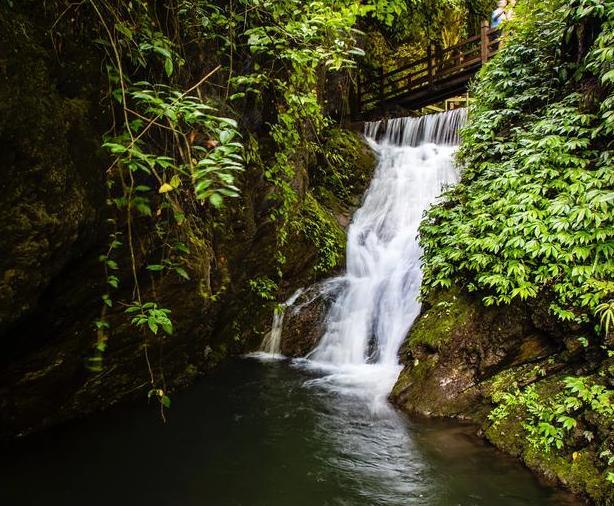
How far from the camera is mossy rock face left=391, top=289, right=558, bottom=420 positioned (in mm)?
5113

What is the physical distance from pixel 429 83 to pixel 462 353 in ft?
39.3

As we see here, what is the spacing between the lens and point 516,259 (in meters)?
4.91

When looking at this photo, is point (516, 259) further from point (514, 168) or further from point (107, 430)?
point (107, 430)

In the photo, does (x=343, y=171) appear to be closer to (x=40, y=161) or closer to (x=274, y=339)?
(x=274, y=339)

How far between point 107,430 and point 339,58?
15.1 ft

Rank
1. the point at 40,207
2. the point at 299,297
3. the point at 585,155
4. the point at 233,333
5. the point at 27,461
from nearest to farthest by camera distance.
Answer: the point at 40,207
the point at 27,461
the point at 585,155
the point at 233,333
the point at 299,297

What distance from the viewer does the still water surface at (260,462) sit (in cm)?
375

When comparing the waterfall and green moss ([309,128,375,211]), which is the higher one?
green moss ([309,128,375,211])

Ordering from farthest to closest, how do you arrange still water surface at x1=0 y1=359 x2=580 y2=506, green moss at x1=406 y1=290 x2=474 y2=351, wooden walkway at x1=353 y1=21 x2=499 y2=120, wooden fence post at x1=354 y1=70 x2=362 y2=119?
wooden fence post at x1=354 y1=70 x2=362 y2=119, wooden walkway at x1=353 y1=21 x2=499 y2=120, green moss at x1=406 y1=290 x2=474 y2=351, still water surface at x1=0 y1=359 x2=580 y2=506

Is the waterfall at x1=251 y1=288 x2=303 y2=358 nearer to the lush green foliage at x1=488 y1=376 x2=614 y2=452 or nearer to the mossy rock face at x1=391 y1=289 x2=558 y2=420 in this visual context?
the mossy rock face at x1=391 y1=289 x2=558 y2=420

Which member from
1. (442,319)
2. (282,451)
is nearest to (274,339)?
(442,319)

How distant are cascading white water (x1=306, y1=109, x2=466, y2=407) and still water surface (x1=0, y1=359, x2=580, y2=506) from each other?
123cm

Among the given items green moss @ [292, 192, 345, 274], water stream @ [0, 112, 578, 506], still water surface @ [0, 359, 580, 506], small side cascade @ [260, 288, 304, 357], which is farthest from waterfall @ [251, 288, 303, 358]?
still water surface @ [0, 359, 580, 506]

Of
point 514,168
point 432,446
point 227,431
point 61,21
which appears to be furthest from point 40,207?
point 514,168
